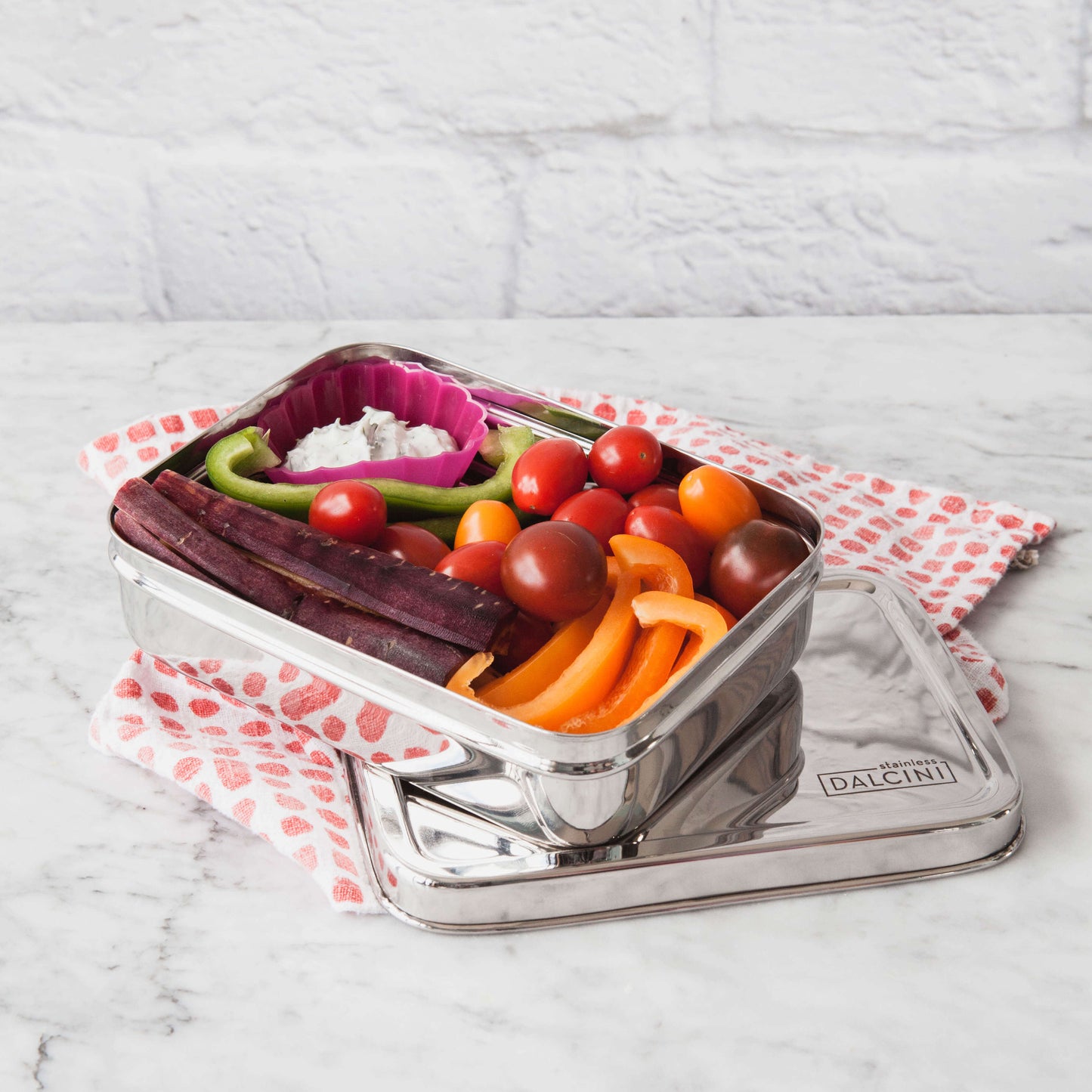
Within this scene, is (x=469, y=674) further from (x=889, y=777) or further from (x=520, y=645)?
(x=889, y=777)

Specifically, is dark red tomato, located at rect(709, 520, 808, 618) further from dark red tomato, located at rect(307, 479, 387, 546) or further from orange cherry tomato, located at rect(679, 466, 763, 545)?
dark red tomato, located at rect(307, 479, 387, 546)

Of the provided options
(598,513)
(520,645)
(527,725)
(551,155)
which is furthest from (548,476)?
(551,155)

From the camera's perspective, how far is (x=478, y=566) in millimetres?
703

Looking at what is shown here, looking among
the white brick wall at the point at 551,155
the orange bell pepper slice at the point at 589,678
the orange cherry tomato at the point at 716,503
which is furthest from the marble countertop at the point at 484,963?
the white brick wall at the point at 551,155

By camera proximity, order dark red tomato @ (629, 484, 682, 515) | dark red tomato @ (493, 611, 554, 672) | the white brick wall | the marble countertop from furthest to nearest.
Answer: the white brick wall < dark red tomato @ (629, 484, 682, 515) < dark red tomato @ (493, 611, 554, 672) < the marble countertop

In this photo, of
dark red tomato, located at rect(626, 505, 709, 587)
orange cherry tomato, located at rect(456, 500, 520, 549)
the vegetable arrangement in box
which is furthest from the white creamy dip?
dark red tomato, located at rect(626, 505, 709, 587)

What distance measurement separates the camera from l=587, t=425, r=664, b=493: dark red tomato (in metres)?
0.79

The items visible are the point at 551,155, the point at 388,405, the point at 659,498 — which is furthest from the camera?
the point at 551,155

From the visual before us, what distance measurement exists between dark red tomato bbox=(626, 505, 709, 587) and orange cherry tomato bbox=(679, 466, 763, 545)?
13 mm

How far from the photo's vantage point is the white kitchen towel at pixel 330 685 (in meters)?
0.65

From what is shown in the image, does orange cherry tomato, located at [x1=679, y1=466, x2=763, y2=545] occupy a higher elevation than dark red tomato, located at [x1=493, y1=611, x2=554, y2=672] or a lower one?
higher

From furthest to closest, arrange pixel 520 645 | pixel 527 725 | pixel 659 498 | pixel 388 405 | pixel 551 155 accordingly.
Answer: pixel 551 155 → pixel 388 405 → pixel 659 498 → pixel 520 645 → pixel 527 725

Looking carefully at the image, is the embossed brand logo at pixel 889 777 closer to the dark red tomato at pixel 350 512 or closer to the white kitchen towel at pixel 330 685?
the white kitchen towel at pixel 330 685

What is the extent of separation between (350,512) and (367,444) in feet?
0.43
